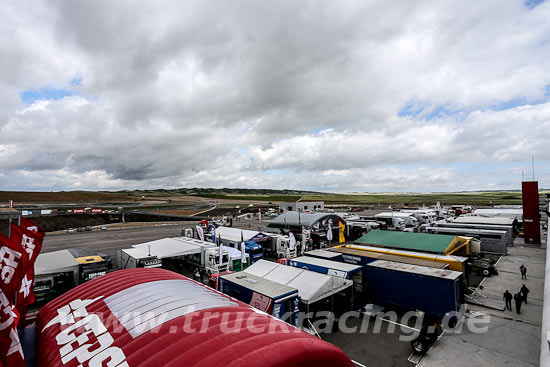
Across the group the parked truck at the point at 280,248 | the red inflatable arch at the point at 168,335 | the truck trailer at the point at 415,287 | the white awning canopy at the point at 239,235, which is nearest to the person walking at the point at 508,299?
the truck trailer at the point at 415,287

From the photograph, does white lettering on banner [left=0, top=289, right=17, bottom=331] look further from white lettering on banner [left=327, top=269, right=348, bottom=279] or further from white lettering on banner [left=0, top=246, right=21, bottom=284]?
white lettering on banner [left=327, top=269, right=348, bottom=279]

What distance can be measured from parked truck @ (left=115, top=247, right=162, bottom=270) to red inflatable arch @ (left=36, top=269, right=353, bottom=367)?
1223 centimetres

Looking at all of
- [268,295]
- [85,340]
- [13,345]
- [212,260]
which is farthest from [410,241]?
[13,345]

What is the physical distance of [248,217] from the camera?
280 ft

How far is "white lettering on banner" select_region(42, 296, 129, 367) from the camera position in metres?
6.85

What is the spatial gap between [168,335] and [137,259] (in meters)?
18.6

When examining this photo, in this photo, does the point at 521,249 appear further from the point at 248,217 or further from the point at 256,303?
the point at 248,217

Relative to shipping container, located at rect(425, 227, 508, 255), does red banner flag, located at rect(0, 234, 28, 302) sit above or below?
above

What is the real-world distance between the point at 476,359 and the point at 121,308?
613 inches

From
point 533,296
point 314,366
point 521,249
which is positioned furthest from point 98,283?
point 521,249

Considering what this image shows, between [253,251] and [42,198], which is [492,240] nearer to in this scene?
[253,251]

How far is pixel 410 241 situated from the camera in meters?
27.8

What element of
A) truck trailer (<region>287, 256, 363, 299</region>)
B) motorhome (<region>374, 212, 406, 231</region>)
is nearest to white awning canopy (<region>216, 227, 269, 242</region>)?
truck trailer (<region>287, 256, 363, 299</region>)

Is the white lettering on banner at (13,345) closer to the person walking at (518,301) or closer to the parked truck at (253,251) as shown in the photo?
the parked truck at (253,251)
